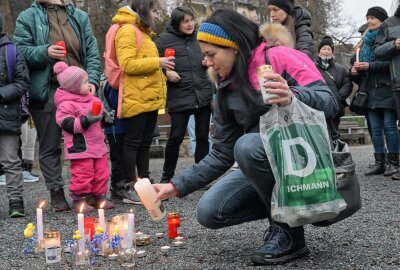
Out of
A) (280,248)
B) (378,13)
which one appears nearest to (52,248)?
(280,248)

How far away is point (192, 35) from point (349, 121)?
12637 mm

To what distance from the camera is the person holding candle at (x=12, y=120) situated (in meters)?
4.94

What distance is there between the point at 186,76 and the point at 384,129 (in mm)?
2487

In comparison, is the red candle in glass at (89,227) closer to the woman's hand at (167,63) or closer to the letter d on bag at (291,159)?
the letter d on bag at (291,159)

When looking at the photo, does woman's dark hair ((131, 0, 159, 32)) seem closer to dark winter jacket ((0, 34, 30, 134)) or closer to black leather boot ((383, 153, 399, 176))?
dark winter jacket ((0, 34, 30, 134))

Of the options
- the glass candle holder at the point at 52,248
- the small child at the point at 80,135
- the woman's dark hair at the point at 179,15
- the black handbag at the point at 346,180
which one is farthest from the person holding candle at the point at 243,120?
the woman's dark hair at the point at 179,15

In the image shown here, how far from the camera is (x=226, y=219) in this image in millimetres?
3277

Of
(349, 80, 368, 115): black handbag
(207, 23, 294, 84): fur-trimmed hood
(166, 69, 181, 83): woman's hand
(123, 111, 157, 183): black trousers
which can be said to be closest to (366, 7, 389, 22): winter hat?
(349, 80, 368, 115): black handbag

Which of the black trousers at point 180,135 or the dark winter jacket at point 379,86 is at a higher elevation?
the dark winter jacket at point 379,86

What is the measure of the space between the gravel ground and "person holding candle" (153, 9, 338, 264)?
0.58 ft

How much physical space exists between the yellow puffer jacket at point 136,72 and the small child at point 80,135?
Answer: 0.36m

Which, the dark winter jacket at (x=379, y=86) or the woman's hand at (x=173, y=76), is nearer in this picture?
the woman's hand at (x=173, y=76)

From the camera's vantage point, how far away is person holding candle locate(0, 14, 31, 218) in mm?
4938

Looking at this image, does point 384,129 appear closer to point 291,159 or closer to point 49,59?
point 49,59
